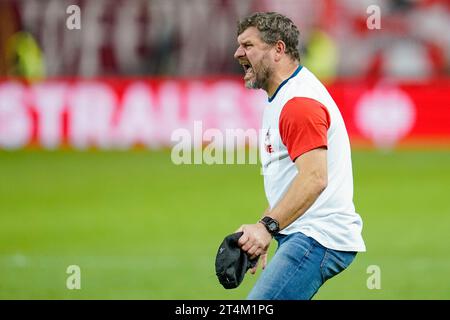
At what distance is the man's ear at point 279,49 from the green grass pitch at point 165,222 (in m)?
4.85

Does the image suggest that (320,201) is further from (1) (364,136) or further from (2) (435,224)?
(1) (364,136)

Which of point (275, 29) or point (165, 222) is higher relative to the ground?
point (275, 29)

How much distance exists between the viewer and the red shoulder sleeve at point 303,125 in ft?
22.7

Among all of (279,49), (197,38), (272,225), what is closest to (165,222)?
(279,49)

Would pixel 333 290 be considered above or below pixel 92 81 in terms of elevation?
below

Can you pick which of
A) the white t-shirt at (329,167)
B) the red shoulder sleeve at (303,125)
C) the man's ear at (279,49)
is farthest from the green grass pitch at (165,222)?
the red shoulder sleeve at (303,125)

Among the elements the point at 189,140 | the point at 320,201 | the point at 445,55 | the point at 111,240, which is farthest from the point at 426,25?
the point at 320,201

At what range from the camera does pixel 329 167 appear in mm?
7309

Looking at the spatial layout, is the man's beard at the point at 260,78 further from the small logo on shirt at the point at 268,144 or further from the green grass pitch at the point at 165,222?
the green grass pitch at the point at 165,222

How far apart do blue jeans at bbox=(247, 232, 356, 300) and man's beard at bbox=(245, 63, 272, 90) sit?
102 cm

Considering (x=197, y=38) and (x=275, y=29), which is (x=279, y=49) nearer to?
(x=275, y=29)

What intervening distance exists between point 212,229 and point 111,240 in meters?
1.69

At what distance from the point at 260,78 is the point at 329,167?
753mm

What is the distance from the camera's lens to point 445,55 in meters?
35.2
